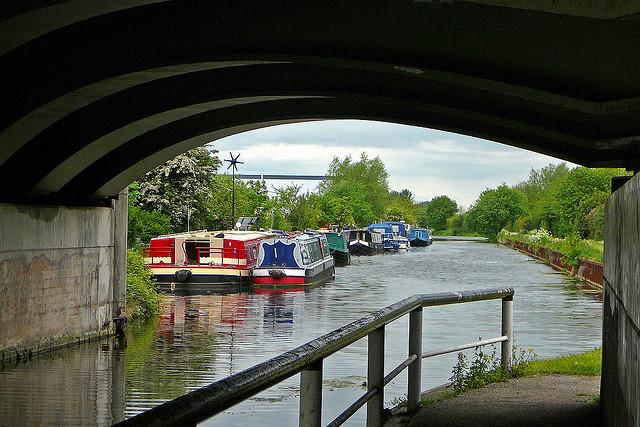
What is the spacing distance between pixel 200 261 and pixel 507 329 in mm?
32781

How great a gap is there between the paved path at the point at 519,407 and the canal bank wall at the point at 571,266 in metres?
33.7

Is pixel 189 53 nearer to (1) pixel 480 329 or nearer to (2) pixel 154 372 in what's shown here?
(2) pixel 154 372

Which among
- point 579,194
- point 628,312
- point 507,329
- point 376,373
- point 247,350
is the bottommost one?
point 247,350

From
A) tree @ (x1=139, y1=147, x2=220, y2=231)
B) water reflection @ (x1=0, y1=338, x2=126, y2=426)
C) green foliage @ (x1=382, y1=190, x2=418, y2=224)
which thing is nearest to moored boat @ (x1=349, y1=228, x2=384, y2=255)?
tree @ (x1=139, y1=147, x2=220, y2=231)

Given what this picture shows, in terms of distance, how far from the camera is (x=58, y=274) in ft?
70.0

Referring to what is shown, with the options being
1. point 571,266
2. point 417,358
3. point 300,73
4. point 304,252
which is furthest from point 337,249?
point 417,358

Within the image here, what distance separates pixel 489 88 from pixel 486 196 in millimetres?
164090

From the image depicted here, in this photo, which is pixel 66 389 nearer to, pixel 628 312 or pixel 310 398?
pixel 310 398

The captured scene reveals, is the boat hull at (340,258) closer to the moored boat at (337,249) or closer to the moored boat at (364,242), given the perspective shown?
the moored boat at (337,249)

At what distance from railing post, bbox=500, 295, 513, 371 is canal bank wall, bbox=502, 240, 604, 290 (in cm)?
3304

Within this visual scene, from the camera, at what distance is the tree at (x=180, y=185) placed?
2111 inches

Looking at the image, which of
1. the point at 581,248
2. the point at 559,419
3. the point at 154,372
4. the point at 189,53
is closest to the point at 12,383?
the point at 154,372

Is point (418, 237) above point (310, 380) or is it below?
below

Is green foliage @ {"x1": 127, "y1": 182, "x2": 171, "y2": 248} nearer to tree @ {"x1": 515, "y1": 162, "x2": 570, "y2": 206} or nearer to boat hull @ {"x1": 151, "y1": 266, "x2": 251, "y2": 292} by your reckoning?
boat hull @ {"x1": 151, "y1": 266, "x2": 251, "y2": 292}
